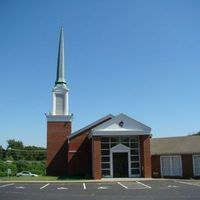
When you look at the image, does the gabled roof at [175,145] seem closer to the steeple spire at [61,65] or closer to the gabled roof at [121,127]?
the gabled roof at [121,127]

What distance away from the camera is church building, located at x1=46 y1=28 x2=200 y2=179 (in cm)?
3728

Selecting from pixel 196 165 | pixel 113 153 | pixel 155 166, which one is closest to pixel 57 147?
pixel 113 153

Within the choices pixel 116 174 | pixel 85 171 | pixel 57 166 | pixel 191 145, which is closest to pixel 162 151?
pixel 191 145

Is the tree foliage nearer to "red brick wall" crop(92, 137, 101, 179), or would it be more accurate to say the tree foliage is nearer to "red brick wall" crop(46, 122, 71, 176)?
"red brick wall" crop(46, 122, 71, 176)

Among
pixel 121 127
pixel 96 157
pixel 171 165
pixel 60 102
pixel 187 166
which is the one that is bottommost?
pixel 187 166

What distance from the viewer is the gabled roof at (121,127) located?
37312 millimetres

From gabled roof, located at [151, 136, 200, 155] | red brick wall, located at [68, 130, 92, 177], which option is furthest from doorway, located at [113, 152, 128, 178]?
red brick wall, located at [68, 130, 92, 177]

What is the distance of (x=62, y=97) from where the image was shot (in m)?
47.2

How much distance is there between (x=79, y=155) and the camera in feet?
143

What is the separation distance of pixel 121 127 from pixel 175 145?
6.92m

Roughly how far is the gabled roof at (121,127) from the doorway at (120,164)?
8.07ft

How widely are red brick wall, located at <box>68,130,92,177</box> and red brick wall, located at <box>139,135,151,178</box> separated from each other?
302 inches

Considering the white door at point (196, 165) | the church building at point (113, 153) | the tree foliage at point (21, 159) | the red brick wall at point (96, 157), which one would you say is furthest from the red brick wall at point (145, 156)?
the tree foliage at point (21, 159)

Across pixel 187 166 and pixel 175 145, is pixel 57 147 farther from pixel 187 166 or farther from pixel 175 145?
pixel 187 166
